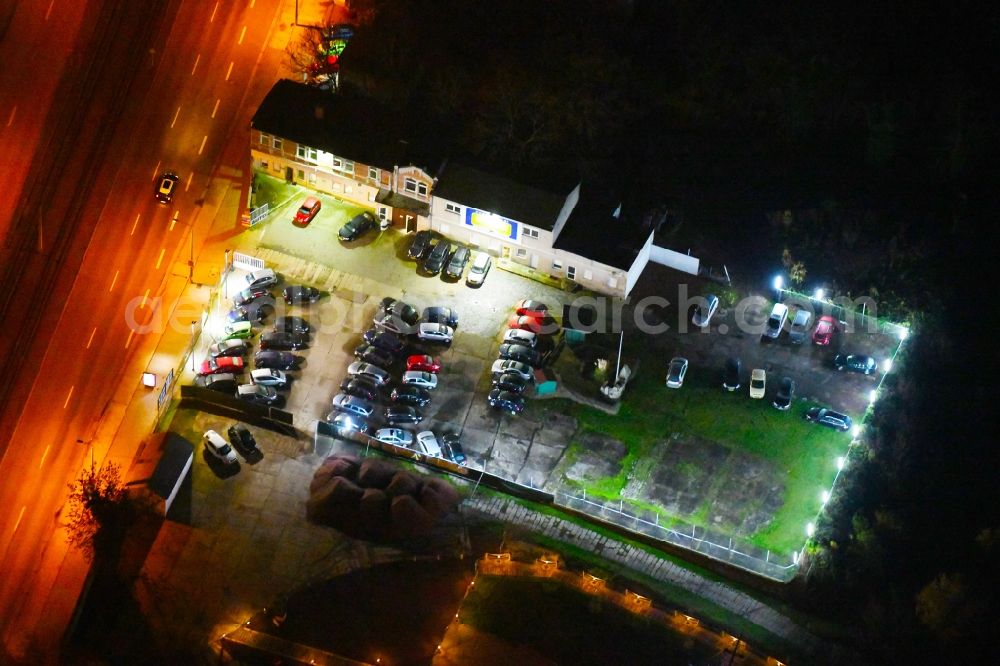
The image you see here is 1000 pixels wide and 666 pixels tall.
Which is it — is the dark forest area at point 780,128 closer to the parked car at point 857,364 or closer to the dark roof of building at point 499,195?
the dark roof of building at point 499,195

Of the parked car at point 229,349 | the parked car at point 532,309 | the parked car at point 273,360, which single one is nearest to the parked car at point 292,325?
the parked car at point 273,360

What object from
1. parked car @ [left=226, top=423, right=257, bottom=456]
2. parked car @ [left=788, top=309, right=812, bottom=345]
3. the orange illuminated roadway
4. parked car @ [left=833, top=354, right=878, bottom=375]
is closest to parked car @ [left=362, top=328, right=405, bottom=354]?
parked car @ [left=226, top=423, right=257, bottom=456]

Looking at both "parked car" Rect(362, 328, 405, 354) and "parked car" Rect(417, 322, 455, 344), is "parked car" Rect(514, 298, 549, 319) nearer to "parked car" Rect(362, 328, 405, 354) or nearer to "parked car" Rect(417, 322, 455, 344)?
"parked car" Rect(417, 322, 455, 344)

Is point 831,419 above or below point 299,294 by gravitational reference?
above

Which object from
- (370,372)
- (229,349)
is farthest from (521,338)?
(229,349)

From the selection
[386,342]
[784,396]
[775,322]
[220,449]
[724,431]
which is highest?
[775,322]

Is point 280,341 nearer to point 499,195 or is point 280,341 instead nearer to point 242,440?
point 242,440

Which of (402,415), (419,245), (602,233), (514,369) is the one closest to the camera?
(402,415)
